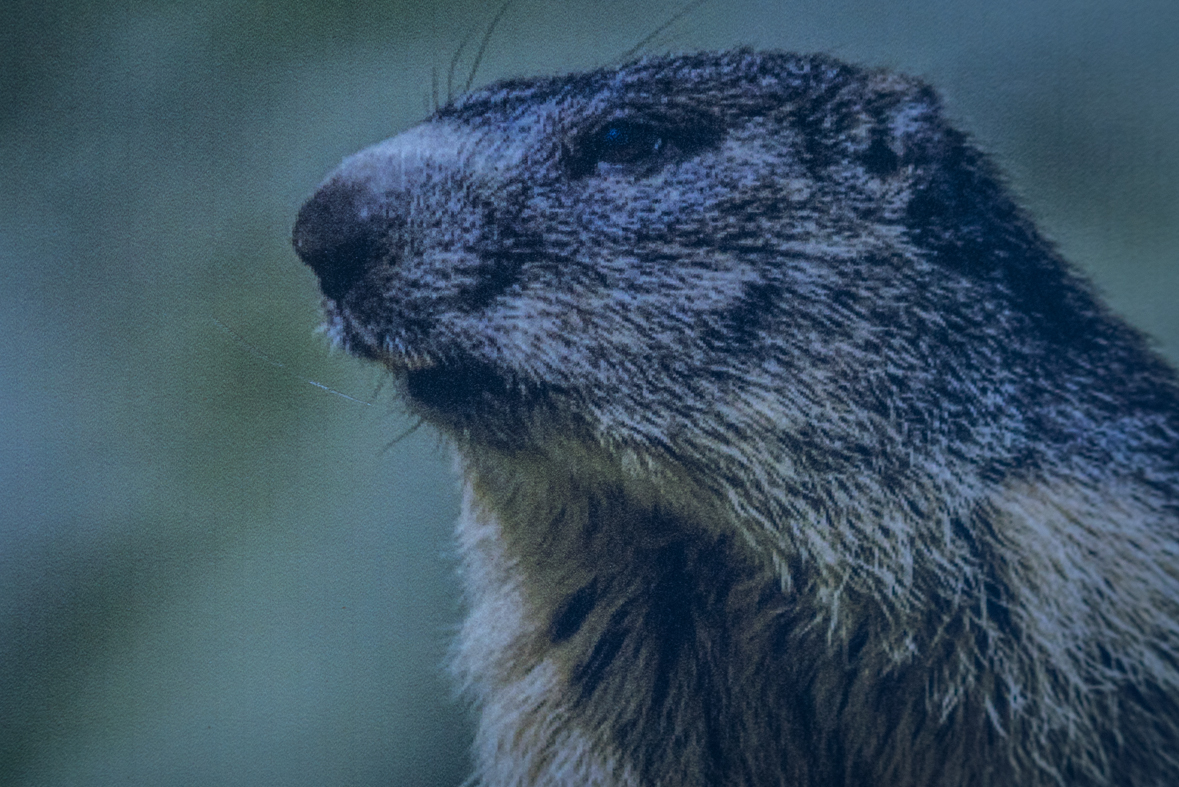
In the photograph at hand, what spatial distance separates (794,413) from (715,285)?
0.20 meters

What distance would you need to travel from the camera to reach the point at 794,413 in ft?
3.84

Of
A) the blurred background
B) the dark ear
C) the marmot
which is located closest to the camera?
the marmot

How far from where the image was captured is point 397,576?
5.42ft

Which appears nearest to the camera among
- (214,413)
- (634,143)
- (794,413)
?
(794,413)

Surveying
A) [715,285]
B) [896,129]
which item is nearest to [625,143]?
[715,285]

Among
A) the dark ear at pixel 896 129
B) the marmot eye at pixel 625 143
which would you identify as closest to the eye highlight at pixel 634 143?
the marmot eye at pixel 625 143

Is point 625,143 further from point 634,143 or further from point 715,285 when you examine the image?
point 715,285

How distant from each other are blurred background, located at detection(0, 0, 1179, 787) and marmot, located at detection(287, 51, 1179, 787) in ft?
1.00

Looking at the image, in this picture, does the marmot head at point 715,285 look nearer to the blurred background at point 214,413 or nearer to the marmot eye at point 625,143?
the marmot eye at point 625,143

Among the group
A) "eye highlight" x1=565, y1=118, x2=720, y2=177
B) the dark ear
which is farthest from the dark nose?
the dark ear

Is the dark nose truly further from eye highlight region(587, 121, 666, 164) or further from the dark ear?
Answer: the dark ear

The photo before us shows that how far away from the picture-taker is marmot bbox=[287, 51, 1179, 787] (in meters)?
→ 1.11

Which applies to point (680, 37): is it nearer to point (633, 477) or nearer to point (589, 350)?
point (589, 350)

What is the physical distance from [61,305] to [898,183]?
170 centimetres
